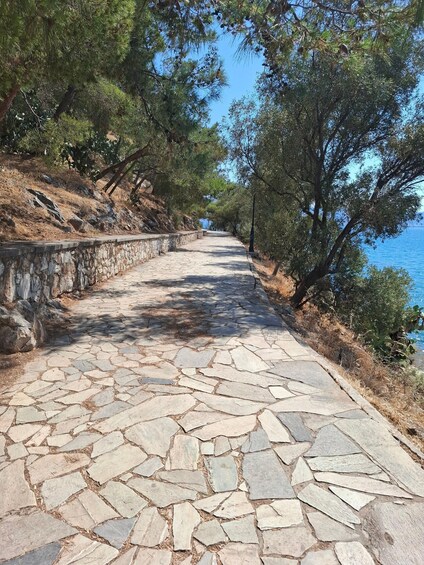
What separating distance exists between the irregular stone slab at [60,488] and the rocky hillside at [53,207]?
16.5 feet

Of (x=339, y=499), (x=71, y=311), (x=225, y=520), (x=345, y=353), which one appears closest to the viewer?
(x=225, y=520)

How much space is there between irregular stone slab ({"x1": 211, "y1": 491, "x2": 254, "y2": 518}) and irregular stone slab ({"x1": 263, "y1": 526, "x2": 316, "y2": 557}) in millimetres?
188

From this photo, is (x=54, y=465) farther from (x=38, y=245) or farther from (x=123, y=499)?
(x=38, y=245)

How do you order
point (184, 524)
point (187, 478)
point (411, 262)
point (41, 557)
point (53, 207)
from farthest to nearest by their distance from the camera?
point (411, 262), point (53, 207), point (187, 478), point (184, 524), point (41, 557)

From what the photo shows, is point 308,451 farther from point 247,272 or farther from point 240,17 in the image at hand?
point 247,272

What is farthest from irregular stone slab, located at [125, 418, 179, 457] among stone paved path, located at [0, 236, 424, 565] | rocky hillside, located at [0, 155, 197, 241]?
rocky hillside, located at [0, 155, 197, 241]

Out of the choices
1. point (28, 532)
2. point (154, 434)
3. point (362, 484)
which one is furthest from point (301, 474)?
point (28, 532)

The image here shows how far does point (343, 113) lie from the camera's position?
9336 millimetres

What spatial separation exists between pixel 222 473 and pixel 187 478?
0.75 feet

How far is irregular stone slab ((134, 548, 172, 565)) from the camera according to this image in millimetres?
1848

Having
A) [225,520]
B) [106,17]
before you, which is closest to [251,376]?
[225,520]

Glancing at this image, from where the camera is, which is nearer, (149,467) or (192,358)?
(149,467)

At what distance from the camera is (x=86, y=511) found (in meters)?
2.14

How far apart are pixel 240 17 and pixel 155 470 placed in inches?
173
